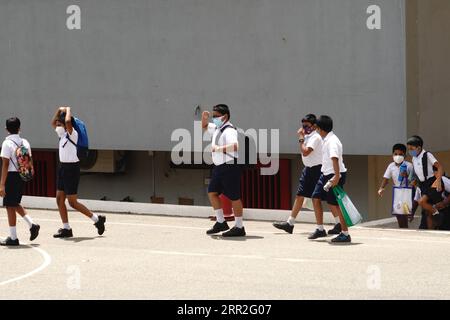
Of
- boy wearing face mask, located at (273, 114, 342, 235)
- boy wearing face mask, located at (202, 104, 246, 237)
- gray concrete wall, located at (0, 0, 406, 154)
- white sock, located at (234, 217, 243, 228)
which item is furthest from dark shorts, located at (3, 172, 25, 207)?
gray concrete wall, located at (0, 0, 406, 154)

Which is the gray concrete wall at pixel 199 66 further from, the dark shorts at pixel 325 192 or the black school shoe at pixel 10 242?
the black school shoe at pixel 10 242

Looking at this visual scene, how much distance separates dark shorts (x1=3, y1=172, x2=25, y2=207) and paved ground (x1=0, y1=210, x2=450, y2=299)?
2.07 ft

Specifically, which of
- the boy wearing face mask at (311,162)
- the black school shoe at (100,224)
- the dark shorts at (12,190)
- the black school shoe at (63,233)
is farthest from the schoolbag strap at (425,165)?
the dark shorts at (12,190)

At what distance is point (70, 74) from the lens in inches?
858

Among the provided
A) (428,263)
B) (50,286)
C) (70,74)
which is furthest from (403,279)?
(70,74)

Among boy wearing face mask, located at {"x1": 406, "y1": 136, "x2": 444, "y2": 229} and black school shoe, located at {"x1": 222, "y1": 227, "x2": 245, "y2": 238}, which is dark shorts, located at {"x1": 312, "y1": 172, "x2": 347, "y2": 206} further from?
boy wearing face mask, located at {"x1": 406, "y1": 136, "x2": 444, "y2": 229}

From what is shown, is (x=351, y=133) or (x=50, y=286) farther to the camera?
(x=351, y=133)

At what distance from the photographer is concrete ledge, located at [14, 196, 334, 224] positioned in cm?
1711

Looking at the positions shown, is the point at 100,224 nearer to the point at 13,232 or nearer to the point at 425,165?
the point at 13,232

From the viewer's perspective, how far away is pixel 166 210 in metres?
18.1

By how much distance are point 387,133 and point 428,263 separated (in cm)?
671

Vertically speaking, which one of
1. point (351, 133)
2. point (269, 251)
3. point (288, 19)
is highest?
point (288, 19)

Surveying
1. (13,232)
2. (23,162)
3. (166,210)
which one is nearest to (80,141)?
(23,162)
